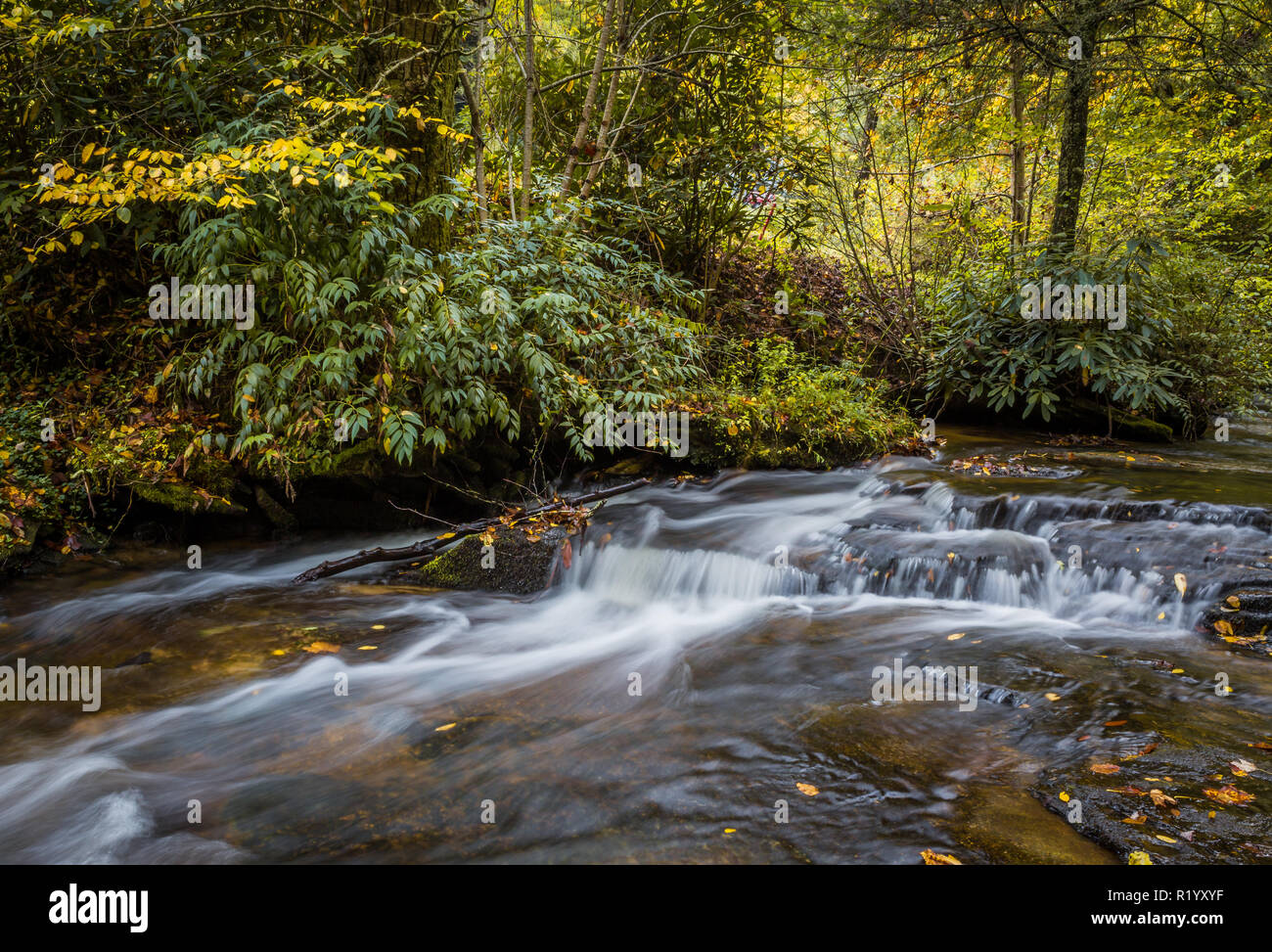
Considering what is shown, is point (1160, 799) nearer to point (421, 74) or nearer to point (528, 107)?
point (421, 74)

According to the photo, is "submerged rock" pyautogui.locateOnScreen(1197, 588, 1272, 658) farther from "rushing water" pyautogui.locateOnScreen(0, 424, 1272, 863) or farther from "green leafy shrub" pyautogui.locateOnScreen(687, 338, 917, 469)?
"green leafy shrub" pyautogui.locateOnScreen(687, 338, 917, 469)

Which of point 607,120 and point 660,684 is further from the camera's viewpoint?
point 607,120

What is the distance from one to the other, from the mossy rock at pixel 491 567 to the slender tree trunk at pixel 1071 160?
24.7 ft

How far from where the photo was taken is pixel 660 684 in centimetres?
454

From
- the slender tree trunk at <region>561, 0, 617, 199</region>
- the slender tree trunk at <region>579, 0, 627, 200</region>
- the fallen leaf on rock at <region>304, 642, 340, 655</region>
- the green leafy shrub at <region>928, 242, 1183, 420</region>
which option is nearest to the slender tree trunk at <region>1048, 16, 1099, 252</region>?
the green leafy shrub at <region>928, 242, 1183, 420</region>

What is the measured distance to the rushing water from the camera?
2992 mm

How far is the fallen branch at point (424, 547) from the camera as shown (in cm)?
612

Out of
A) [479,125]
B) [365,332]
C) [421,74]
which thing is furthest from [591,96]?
[365,332]

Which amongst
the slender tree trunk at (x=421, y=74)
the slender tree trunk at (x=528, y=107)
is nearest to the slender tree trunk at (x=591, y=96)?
the slender tree trunk at (x=528, y=107)

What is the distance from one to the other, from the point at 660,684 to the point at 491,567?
216 centimetres

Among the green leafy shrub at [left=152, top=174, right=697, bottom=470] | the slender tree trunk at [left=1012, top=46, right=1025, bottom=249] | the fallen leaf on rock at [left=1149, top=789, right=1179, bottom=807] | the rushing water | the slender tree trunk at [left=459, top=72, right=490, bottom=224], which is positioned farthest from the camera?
the slender tree trunk at [left=1012, top=46, right=1025, bottom=249]

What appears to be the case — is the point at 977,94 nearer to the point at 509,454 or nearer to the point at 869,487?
the point at 869,487

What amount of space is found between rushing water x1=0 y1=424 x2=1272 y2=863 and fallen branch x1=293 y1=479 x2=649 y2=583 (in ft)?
0.54

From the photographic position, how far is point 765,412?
8.48 m
